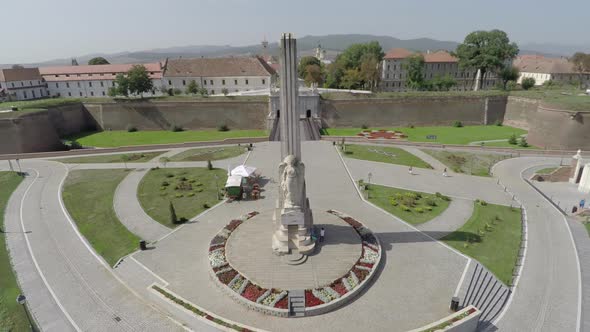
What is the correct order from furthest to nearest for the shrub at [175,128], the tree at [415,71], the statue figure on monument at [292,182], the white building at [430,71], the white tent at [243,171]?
the white building at [430,71], the tree at [415,71], the shrub at [175,128], the white tent at [243,171], the statue figure on monument at [292,182]

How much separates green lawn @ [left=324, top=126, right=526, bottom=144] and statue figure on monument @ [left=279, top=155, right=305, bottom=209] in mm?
35463

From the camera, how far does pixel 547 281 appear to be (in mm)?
17719

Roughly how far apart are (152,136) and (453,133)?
164ft

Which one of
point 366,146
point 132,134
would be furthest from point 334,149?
point 132,134

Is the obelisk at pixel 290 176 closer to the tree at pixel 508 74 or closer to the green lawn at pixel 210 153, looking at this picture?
the green lawn at pixel 210 153

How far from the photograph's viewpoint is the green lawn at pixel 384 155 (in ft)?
122

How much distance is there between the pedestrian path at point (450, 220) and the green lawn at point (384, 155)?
10.5 metres

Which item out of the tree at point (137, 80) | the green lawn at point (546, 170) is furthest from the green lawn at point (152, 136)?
the green lawn at point (546, 170)

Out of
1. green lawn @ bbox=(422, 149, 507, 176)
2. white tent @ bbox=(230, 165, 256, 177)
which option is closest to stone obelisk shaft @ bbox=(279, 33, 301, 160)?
white tent @ bbox=(230, 165, 256, 177)

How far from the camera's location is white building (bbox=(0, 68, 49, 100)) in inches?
2894

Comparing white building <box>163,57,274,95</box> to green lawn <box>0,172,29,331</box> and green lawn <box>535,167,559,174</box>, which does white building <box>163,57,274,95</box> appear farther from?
green lawn <box>0,172,29,331</box>

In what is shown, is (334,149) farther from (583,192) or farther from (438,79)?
(438,79)

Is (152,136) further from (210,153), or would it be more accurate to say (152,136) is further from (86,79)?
(86,79)

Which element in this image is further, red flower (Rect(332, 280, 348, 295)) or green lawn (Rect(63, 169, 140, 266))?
green lawn (Rect(63, 169, 140, 266))
